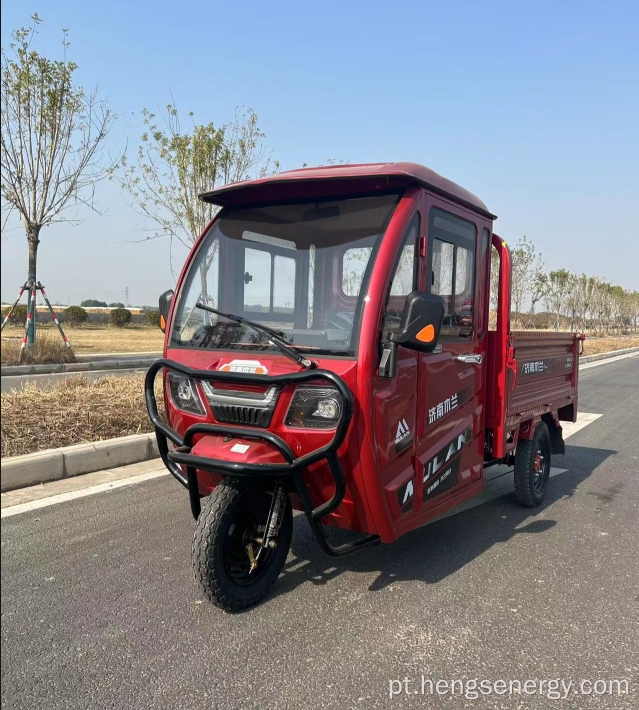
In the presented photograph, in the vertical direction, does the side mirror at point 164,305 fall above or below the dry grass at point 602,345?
above

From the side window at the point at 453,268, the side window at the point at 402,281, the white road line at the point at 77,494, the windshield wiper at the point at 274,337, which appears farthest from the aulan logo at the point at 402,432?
the white road line at the point at 77,494

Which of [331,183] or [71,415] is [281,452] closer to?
[331,183]

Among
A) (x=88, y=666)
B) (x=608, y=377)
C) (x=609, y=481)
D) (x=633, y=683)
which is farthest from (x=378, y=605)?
(x=608, y=377)

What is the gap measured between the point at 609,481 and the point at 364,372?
4548 millimetres

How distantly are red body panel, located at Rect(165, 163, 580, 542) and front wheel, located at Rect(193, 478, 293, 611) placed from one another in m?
0.27

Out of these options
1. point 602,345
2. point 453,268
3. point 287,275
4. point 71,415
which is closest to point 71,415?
point 71,415

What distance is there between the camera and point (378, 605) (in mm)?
3410

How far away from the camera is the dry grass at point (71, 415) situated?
17.5 ft

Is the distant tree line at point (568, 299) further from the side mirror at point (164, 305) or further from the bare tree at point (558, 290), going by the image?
the side mirror at point (164, 305)

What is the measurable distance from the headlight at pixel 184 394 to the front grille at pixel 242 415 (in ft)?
0.50

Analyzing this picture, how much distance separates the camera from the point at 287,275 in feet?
12.7

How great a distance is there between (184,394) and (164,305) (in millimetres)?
809

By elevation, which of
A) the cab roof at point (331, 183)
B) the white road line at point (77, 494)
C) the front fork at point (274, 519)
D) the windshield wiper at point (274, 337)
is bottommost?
the white road line at point (77, 494)

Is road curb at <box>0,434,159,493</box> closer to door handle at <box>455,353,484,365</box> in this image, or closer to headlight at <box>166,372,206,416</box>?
headlight at <box>166,372,206,416</box>
